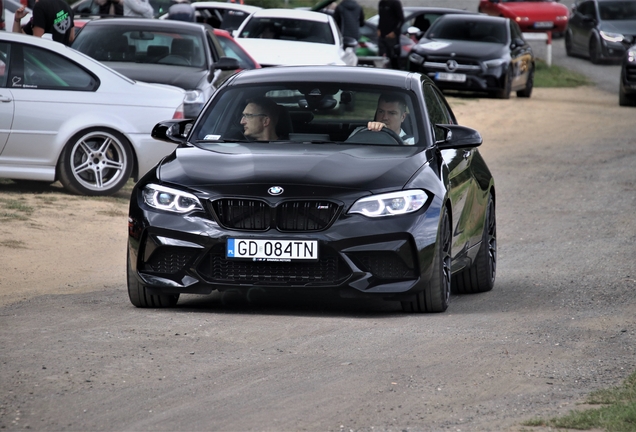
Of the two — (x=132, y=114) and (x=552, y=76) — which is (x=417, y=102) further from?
(x=552, y=76)

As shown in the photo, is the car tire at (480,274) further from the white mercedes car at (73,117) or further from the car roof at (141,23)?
the car roof at (141,23)

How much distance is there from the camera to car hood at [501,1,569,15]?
128ft

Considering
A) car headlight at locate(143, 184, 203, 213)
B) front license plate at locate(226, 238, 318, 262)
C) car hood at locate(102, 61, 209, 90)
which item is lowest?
car hood at locate(102, 61, 209, 90)

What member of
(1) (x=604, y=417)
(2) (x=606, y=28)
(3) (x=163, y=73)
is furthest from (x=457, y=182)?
(2) (x=606, y=28)

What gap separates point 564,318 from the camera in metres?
7.78

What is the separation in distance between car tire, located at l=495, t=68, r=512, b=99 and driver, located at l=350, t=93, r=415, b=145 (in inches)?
697

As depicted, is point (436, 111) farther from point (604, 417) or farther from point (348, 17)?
point (348, 17)

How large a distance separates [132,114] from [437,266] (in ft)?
22.2

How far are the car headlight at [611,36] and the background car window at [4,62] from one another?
2374 centimetres

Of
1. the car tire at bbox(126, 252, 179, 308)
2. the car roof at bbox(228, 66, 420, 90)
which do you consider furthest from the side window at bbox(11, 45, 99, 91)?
the car tire at bbox(126, 252, 179, 308)

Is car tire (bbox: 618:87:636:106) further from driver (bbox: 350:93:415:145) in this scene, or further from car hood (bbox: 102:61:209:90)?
driver (bbox: 350:93:415:145)

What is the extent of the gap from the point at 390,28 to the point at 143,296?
20344 mm

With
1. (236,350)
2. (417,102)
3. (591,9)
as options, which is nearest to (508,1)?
(591,9)

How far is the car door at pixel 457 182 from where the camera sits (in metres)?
8.16
